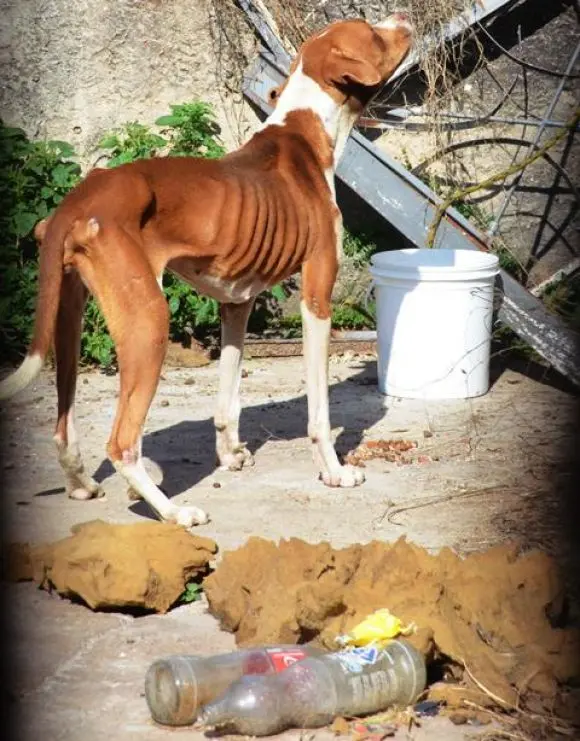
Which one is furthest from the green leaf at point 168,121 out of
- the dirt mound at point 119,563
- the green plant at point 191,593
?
the green plant at point 191,593

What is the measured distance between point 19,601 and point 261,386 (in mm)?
3236

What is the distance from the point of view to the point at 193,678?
3482 mm

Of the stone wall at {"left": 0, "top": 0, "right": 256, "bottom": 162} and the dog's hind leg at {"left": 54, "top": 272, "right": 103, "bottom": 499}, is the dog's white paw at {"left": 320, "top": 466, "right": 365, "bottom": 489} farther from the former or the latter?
the stone wall at {"left": 0, "top": 0, "right": 256, "bottom": 162}

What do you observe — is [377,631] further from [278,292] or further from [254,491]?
[278,292]

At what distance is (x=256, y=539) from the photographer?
14.4 feet

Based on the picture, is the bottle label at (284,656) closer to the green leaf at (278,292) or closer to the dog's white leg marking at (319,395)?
the dog's white leg marking at (319,395)

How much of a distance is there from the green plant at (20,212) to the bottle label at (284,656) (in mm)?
4646

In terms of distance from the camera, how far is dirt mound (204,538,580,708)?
11.8 ft

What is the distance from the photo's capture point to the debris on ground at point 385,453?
6059 mm

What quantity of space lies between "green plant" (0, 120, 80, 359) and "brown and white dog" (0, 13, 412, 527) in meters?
2.29

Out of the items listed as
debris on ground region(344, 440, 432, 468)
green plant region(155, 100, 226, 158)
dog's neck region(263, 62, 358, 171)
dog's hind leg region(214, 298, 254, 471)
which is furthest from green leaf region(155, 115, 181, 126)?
debris on ground region(344, 440, 432, 468)

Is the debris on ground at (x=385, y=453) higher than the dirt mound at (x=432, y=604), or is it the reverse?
the dirt mound at (x=432, y=604)

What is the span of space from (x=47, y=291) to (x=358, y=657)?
2.01 metres

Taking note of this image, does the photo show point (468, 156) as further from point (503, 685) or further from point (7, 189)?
point (503, 685)
